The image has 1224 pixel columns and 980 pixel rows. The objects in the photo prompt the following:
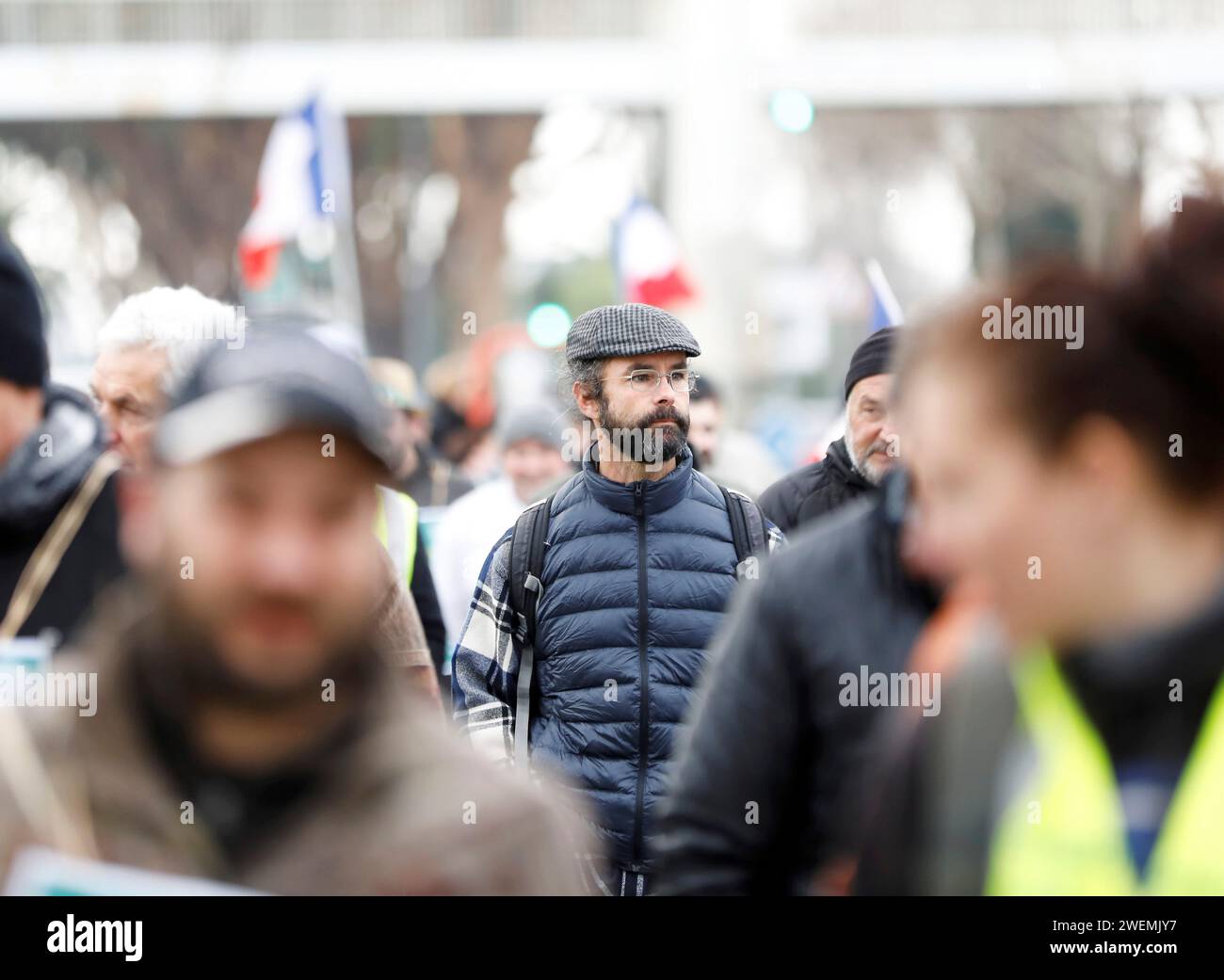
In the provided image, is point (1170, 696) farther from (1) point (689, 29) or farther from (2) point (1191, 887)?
(1) point (689, 29)

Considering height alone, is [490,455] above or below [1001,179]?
below

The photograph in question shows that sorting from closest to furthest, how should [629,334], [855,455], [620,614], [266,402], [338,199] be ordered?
[266,402]
[620,614]
[629,334]
[855,455]
[338,199]

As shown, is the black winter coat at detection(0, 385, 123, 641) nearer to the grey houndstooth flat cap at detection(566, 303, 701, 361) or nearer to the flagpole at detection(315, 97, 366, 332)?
the grey houndstooth flat cap at detection(566, 303, 701, 361)

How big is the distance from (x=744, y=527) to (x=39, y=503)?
1.87 meters

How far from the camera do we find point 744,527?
461cm

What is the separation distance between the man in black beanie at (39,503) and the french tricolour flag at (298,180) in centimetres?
767

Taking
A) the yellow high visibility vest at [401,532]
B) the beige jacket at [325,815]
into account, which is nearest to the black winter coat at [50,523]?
the beige jacket at [325,815]

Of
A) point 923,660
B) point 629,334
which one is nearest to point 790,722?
point 923,660

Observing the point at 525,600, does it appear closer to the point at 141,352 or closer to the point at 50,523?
the point at 141,352
